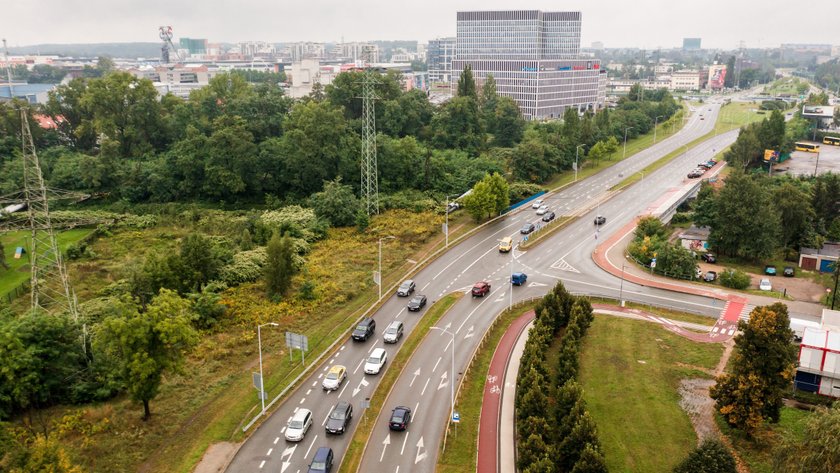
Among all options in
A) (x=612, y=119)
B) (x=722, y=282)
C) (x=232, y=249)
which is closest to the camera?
(x=722, y=282)

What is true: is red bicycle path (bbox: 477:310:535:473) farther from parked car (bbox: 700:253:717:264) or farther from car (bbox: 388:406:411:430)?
parked car (bbox: 700:253:717:264)

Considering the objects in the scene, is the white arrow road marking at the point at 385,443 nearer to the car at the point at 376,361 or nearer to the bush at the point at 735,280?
the car at the point at 376,361

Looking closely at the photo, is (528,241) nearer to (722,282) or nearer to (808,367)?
(722,282)

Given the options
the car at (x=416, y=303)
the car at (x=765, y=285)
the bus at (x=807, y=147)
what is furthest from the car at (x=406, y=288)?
the bus at (x=807, y=147)

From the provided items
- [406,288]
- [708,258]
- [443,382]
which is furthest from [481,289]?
[708,258]

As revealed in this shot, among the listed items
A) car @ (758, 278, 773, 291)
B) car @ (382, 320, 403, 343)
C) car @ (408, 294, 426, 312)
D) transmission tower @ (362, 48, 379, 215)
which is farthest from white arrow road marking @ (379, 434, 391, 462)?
transmission tower @ (362, 48, 379, 215)

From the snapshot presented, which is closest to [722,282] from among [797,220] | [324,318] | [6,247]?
[797,220]

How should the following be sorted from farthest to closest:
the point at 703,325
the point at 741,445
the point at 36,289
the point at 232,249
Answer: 1. the point at 232,249
2. the point at 703,325
3. the point at 36,289
4. the point at 741,445
